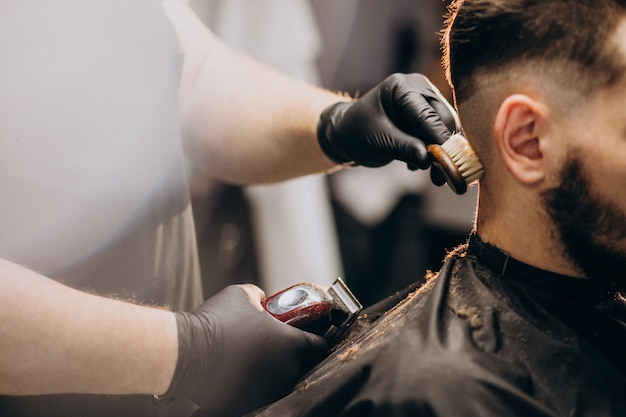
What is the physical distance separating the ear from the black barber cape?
173 millimetres

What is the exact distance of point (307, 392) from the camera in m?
1.24

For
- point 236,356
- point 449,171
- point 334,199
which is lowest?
point 334,199

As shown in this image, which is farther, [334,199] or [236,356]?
[334,199]

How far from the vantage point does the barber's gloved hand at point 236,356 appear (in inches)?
51.4

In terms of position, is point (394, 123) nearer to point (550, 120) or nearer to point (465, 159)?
point (465, 159)

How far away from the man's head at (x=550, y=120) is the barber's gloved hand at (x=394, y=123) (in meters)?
0.18

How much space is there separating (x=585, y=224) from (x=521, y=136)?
0.67ft

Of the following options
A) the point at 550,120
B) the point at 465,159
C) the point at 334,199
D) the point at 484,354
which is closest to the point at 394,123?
the point at 465,159

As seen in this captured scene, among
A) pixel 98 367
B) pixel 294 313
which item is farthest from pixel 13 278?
pixel 294 313

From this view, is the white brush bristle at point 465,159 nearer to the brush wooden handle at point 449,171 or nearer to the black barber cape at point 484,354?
the brush wooden handle at point 449,171

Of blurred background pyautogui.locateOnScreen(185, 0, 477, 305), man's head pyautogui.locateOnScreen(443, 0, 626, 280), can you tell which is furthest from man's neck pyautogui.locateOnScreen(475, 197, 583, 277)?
blurred background pyautogui.locateOnScreen(185, 0, 477, 305)

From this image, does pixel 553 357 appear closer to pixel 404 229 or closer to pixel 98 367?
pixel 98 367

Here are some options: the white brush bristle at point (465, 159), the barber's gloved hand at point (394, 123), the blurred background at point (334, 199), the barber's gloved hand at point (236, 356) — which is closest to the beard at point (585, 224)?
the white brush bristle at point (465, 159)

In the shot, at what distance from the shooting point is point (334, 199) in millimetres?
3061
